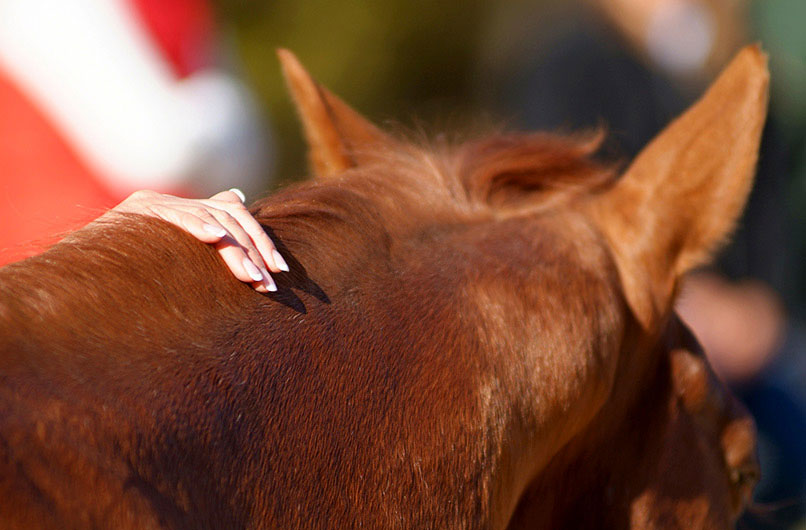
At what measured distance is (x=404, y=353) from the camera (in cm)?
106

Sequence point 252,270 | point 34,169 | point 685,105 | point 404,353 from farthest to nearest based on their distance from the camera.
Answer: point 685,105
point 34,169
point 404,353
point 252,270

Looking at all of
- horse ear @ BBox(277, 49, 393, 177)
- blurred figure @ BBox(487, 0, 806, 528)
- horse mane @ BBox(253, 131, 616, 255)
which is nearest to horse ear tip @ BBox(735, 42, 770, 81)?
horse mane @ BBox(253, 131, 616, 255)

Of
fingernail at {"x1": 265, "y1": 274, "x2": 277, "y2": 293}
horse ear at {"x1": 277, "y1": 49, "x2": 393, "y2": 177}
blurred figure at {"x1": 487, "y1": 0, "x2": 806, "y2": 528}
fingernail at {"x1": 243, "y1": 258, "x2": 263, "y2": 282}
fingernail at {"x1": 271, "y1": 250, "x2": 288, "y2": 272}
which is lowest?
blurred figure at {"x1": 487, "y1": 0, "x2": 806, "y2": 528}

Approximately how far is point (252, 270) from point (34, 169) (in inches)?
73.8

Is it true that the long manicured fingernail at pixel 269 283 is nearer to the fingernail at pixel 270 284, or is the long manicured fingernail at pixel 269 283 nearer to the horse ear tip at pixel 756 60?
the fingernail at pixel 270 284

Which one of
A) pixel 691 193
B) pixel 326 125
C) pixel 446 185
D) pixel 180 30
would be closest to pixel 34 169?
pixel 180 30

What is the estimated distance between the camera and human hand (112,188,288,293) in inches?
37.8

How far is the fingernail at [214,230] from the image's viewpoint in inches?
37.8

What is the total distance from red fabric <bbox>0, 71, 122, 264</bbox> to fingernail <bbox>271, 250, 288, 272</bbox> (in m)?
1.60

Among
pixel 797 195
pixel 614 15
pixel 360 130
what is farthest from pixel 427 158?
pixel 797 195

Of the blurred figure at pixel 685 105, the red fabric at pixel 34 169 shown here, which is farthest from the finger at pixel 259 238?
the blurred figure at pixel 685 105

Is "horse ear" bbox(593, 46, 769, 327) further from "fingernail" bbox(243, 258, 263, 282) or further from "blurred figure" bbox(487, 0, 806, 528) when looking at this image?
"blurred figure" bbox(487, 0, 806, 528)

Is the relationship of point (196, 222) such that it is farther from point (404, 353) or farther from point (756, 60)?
point (756, 60)

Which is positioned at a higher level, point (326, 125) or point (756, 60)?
point (326, 125)
